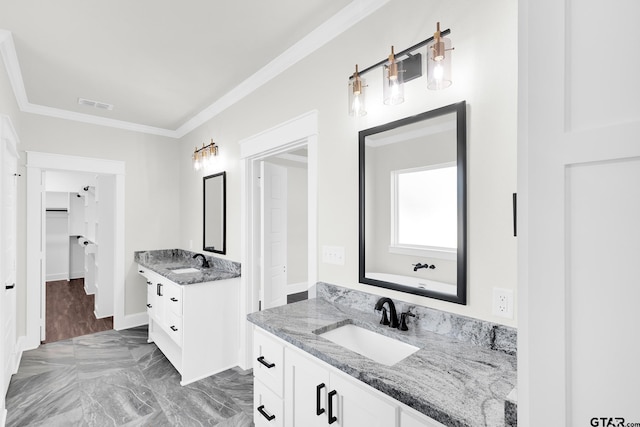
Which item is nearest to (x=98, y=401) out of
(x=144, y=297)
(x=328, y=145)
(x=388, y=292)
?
(x=144, y=297)

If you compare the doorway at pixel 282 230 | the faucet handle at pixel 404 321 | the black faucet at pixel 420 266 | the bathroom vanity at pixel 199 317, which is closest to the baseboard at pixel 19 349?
the bathroom vanity at pixel 199 317

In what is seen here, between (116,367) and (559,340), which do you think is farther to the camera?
(116,367)

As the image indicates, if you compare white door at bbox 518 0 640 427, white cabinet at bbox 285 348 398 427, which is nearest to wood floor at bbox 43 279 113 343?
white cabinet at bbox 285 348 398 427

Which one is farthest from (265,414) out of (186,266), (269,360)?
(186,266)

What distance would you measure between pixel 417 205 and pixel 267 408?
1341 millimetres

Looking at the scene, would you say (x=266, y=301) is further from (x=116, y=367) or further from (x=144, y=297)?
(x=144, y=297)

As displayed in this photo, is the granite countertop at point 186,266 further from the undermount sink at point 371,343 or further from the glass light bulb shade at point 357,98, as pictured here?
the glass light bulb shade at point 357,98

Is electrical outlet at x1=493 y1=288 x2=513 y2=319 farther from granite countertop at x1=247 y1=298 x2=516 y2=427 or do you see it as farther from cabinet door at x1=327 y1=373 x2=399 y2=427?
cabinet door at x1=327 y1=373 x2=399 y2=427

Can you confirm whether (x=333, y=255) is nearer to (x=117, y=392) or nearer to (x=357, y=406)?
(x=357, y=406)

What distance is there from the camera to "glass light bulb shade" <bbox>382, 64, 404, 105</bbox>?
1.56 metres

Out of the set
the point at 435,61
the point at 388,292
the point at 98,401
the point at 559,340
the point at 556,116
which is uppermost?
the point at 435,61

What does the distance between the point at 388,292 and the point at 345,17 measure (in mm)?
1655

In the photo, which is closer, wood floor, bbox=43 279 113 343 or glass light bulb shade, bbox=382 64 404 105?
glass light bulb shade, bbox=382 64 404 105

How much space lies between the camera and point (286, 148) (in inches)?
102
